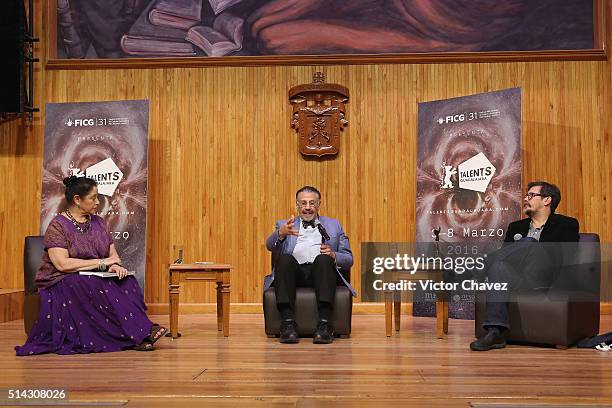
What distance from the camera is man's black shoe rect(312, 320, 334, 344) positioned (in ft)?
14.6

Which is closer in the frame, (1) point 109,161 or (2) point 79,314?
(2) point 79,314

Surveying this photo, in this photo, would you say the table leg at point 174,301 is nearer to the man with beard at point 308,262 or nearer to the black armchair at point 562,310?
the man with beard at point 308,262

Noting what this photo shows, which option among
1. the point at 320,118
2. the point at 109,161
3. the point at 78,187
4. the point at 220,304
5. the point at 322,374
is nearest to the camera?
the point at 322,374

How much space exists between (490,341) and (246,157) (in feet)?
10.3

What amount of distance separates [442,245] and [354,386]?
3.05m

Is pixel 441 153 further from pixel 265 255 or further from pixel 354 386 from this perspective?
pixel 354 386

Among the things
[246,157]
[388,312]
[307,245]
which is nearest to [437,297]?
[388,312]

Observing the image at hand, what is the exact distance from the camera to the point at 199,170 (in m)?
6.58

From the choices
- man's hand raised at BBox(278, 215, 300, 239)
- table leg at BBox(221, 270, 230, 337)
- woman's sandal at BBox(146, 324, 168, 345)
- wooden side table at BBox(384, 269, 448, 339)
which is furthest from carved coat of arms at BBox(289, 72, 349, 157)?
woman's sandal at BBox(146, 324, 168, 345)

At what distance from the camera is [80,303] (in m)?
4.20

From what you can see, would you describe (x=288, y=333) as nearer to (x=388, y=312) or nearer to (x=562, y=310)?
(x=388, y=312)

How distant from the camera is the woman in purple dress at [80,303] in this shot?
13.6 feet

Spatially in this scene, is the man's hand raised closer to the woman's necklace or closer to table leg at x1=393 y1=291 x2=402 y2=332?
table leg at x1=393 y1=291 x2=402 y2=332

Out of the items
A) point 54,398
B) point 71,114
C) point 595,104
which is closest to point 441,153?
point 595,104
